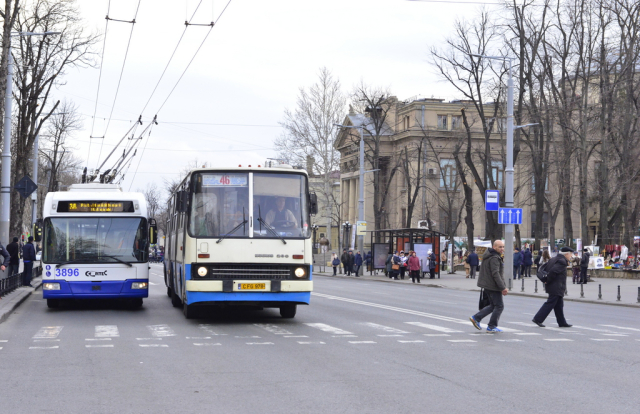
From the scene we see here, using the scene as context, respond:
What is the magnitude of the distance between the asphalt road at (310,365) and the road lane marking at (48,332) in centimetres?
4

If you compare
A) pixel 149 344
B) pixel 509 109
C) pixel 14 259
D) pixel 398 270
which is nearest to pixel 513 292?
pixel 509 109

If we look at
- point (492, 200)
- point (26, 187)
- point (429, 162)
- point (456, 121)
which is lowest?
point (26, 187)

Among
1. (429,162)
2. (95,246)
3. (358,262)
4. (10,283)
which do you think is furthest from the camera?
(429,162)

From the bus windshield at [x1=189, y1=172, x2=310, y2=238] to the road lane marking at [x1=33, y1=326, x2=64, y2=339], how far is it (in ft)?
9.66

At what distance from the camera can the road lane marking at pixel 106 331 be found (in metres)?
14.0

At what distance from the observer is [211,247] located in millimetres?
15469

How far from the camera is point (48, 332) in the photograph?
14555 mm

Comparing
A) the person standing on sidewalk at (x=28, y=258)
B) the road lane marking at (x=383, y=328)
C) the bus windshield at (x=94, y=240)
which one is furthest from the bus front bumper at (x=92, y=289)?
the person standing on sidewalk at (x=28, y=258)

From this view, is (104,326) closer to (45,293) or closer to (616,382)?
(45,293)

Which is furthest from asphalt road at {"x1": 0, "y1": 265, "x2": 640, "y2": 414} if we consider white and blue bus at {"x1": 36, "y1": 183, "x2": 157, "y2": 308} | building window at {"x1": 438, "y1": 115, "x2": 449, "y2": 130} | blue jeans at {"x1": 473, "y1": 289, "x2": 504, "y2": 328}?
building window at {"x1": 438, "y1": 115, "x2": 449, "y2": 130}

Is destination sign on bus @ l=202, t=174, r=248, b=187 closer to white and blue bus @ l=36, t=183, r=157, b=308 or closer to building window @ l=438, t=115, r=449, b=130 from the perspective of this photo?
white and blue bus @ l=36, t=183, r=157, b=308

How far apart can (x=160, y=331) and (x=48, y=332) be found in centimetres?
191

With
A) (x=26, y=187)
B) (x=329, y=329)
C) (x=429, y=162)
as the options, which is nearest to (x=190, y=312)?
(x=329, y=329)

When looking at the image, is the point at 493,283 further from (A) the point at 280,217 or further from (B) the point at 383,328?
(A) the point at 280,217
